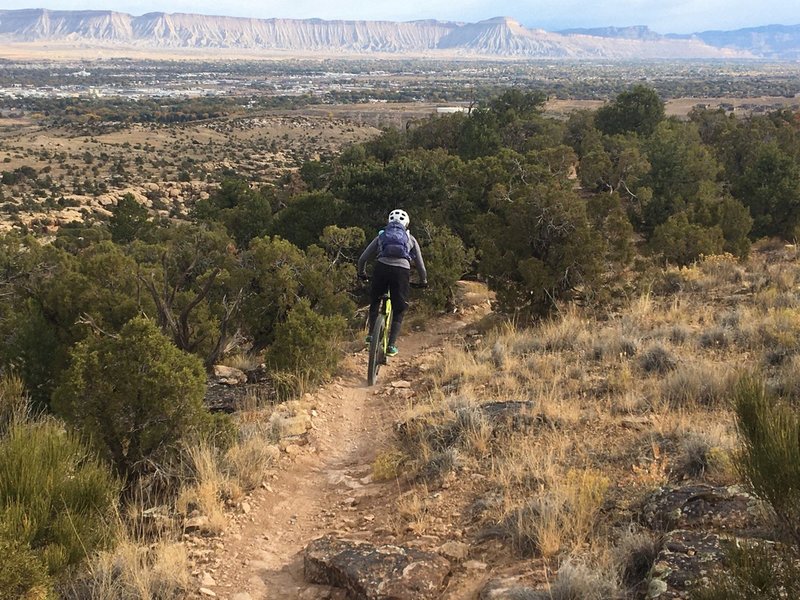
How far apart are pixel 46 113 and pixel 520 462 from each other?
4710 inches

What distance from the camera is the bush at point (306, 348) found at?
340 inches

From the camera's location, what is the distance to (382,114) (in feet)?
349

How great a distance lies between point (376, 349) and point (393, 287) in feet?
2.77

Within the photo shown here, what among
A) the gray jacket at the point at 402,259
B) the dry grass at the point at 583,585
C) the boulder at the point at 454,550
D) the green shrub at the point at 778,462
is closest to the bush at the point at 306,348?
the gray jacket at the point at 402,259

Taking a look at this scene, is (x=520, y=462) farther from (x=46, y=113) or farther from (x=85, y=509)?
(x=46, y=113)

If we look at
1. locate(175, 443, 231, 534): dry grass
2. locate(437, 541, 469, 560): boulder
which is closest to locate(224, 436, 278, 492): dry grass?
locate(175, 443, 231, 534): dry grass

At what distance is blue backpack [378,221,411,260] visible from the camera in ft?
25.9

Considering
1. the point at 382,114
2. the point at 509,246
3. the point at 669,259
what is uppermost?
the point at 382,114

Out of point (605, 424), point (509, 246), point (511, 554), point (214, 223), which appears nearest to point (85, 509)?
point (511, 554)

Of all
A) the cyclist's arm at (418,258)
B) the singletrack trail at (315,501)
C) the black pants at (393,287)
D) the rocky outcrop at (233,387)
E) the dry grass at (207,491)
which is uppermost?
the cyclist's arm at (418,258)

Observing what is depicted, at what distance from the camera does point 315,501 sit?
5.28 m

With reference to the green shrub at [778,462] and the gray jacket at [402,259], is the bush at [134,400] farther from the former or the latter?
the green shrub at [778,462]

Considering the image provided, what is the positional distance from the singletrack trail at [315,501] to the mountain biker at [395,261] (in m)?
1.12

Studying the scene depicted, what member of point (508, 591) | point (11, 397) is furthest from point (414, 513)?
point (11, 397)
